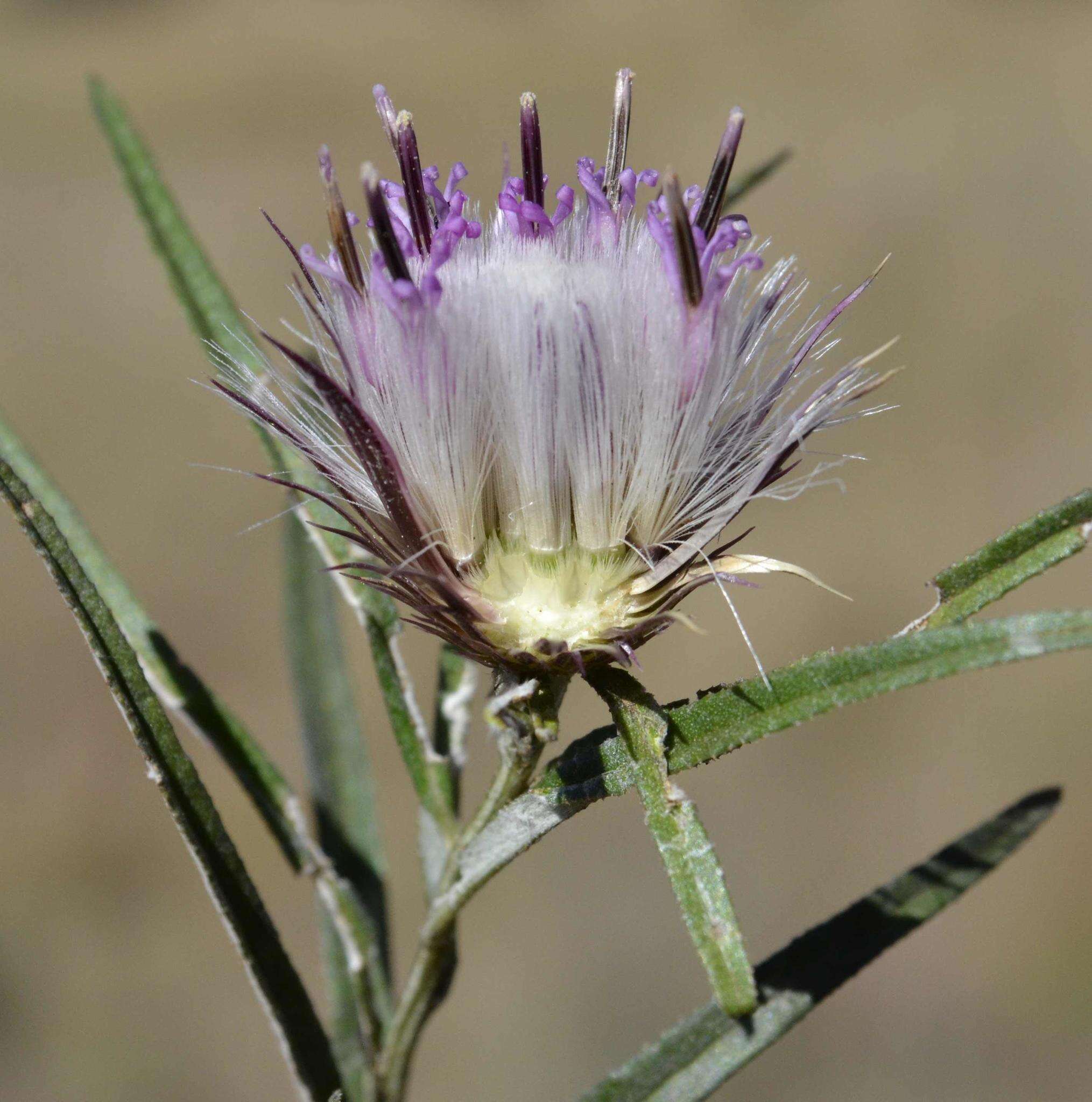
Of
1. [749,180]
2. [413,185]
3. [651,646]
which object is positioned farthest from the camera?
[651,646]

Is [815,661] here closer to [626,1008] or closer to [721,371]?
[721,371]

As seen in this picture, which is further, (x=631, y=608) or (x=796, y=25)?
(x=796, y=25)

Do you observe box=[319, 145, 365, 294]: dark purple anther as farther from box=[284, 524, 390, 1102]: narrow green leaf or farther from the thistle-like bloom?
box=[284, 524, 390, 1102]: narrow green leaf

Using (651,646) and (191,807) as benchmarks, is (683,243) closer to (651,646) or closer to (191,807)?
(191,807)

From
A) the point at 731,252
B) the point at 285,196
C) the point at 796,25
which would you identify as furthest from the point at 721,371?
the point at 796,25

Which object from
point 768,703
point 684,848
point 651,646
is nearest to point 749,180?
point 768,703

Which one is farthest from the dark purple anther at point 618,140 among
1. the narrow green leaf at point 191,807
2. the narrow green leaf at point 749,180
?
the narrow green leaf at point 191,807

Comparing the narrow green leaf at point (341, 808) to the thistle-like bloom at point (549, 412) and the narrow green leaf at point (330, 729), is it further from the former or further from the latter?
the thistle-like bloom at point (549, 412)
